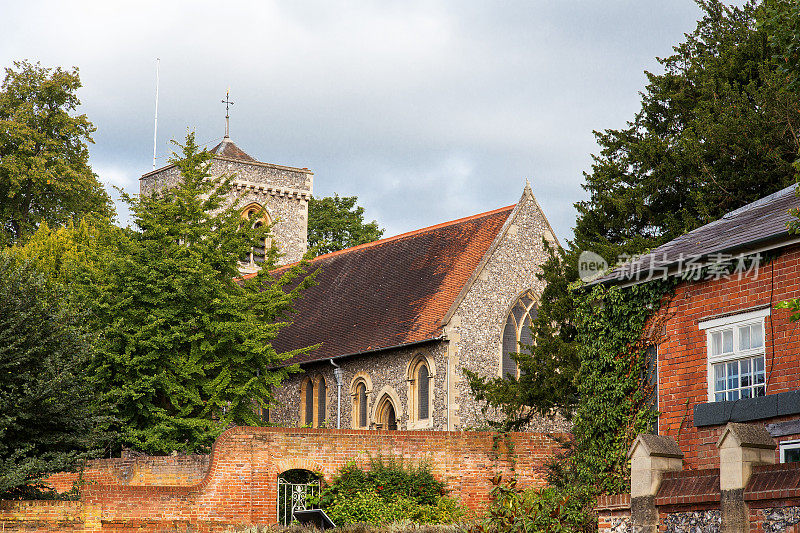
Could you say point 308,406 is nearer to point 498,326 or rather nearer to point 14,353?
point 498,326

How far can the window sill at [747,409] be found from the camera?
14.9 metres

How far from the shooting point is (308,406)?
35844mm

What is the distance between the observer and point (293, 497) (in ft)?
69.4

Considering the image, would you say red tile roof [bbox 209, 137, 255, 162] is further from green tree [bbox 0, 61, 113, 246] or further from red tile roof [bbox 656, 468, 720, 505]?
red tile roof [bbox 656, 468, 720, 505]

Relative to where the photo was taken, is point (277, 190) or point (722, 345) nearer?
point (722, 345)

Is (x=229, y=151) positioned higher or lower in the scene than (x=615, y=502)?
higher

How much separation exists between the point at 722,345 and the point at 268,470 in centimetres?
954

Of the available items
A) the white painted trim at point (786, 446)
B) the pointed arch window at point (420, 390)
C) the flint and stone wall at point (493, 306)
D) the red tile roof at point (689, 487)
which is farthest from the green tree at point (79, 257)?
Answer: the white painted trim at point (786, 446)

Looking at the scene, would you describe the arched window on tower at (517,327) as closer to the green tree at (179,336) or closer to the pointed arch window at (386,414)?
the pointed arch window at (386,414)

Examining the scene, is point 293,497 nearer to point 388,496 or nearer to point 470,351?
point 388,496

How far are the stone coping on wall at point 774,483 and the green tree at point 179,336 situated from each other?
1654 centimetres

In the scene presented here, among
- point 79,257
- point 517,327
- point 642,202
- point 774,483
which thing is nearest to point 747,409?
point 774,483

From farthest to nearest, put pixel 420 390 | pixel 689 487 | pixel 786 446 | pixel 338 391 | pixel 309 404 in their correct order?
pixel 309 404, pixel 338 391, pixel 420 390, pixel 786 446, pixel 689 487

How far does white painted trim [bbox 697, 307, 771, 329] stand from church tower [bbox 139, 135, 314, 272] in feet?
112
